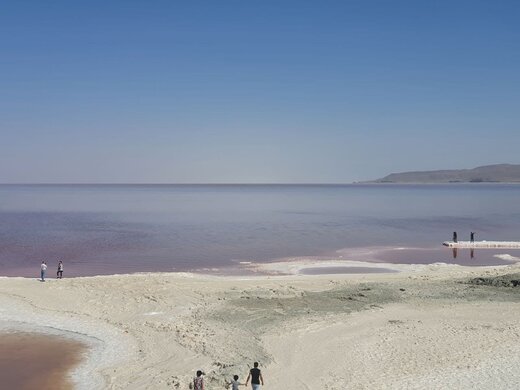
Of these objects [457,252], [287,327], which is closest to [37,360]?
[287,327]

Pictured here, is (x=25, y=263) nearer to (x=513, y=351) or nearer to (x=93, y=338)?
(x=93, y=338)

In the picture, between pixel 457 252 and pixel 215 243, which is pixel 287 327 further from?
pixel 215 243

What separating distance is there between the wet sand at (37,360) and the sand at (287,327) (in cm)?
74

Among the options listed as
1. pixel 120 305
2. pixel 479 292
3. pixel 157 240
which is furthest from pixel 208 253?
pixel 479 292

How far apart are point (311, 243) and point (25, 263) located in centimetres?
3065

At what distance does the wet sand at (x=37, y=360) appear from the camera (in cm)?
1880

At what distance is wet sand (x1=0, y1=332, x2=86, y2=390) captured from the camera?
1880 cm

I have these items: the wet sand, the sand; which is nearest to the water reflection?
the sand

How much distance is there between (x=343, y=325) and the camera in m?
24.7

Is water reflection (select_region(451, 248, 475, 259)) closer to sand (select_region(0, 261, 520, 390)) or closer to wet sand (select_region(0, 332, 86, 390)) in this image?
sand (select_region(0, 261, 520, 390))

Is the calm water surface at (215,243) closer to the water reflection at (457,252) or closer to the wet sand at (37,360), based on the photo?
the water reflection at (457,252)

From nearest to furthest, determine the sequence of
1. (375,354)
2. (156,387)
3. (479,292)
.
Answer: (156,387)
(375,354)
(479,292)

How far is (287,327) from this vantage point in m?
24.4

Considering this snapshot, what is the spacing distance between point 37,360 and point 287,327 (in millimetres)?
10838
